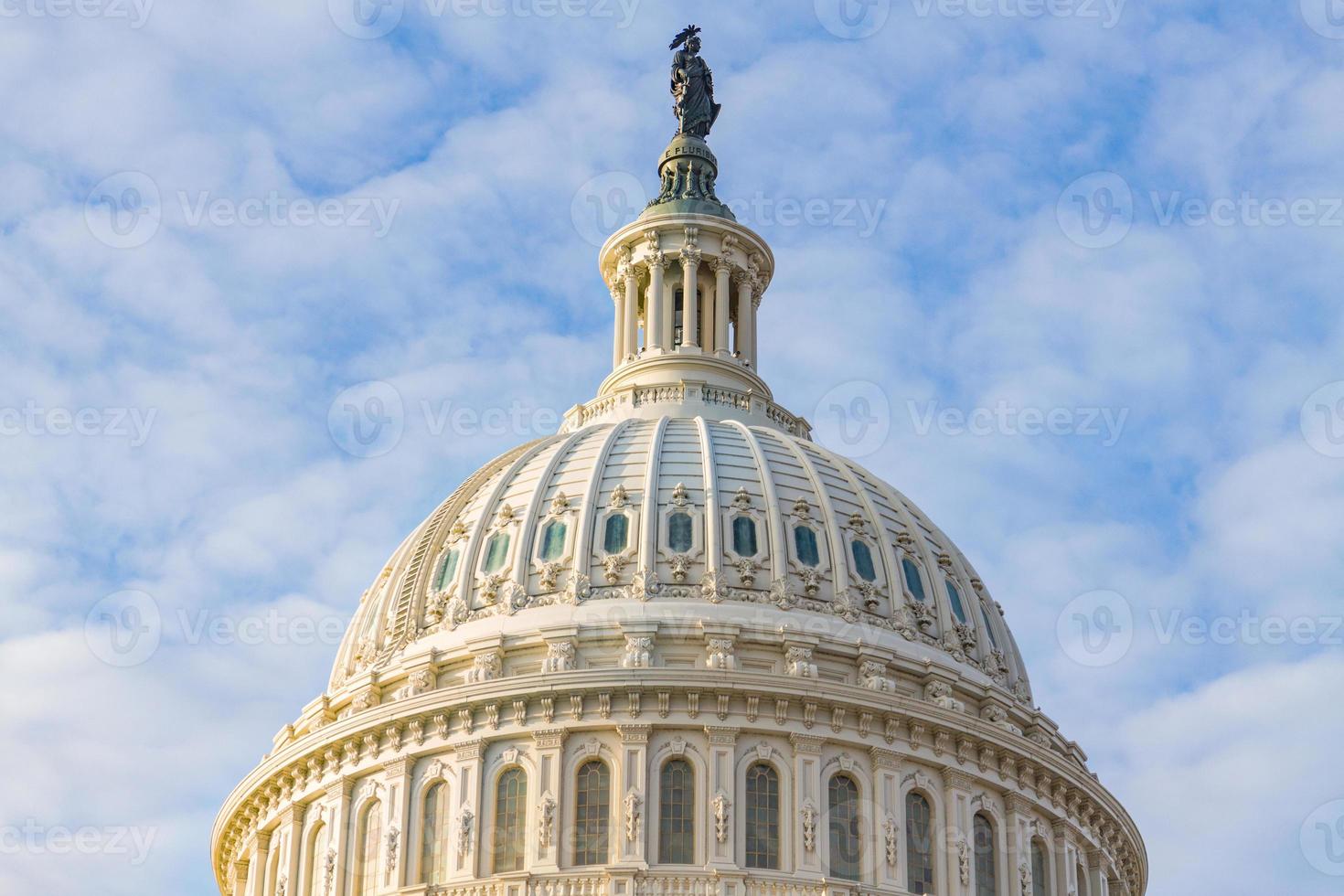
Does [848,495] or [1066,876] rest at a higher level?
[848,495]

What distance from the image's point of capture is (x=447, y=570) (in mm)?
88312

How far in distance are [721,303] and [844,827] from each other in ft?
92.9

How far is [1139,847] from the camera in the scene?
8988cm

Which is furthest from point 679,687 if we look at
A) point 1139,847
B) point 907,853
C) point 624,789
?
point 1139,847

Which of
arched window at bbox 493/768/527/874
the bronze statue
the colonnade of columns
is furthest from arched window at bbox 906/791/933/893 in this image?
the bronze statue

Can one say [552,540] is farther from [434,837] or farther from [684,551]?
[434,837]

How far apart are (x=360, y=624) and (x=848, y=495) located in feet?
57.4

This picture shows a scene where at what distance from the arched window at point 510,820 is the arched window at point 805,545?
13013 mm

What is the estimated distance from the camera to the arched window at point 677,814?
251ft

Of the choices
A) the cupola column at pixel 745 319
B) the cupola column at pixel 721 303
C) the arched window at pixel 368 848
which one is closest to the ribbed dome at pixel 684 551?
the arched window at pixel 368 848

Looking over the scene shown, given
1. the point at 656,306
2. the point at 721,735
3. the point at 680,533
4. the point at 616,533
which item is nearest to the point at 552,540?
the point at 616,533

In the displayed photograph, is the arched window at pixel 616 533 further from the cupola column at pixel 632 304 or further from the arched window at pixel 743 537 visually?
the cupola column at pixel 632 304

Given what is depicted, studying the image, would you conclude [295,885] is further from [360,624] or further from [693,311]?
[693,311]

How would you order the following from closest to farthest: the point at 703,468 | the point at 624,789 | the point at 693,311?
the point at 624,789
the point at 703,468
the point at 693,311
